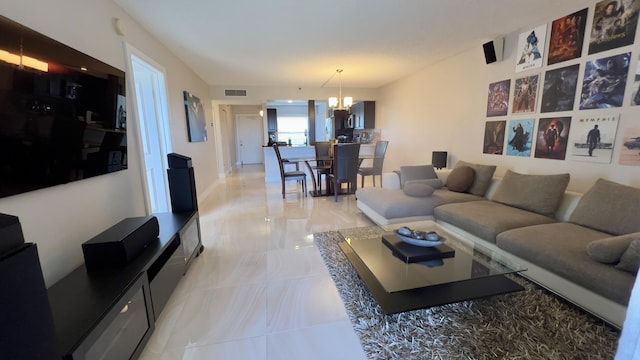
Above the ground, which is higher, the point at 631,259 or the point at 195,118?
the point at 195,118

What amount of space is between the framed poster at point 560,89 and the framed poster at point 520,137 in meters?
0.24

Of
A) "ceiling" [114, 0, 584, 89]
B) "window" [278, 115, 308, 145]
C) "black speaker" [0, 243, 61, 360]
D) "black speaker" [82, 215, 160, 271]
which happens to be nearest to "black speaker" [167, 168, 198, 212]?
"black speaker" [82, 215, 160, 271]

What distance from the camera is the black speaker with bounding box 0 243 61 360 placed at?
25.8 inches

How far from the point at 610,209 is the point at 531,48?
2080mm

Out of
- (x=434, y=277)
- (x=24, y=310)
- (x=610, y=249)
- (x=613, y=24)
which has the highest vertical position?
(x=613, y=24)

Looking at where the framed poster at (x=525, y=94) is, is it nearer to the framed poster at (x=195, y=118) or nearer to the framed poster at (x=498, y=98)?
the framed poster at (x=498, y=98)

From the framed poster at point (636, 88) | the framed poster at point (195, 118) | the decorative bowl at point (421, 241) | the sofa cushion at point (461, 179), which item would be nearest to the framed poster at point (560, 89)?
the framed poster at point (636, 88)

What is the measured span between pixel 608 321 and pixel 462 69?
363 cm

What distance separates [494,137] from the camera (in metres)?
3.53

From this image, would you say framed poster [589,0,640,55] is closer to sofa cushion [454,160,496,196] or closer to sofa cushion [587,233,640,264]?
sofa cushion [454,160,496,196]

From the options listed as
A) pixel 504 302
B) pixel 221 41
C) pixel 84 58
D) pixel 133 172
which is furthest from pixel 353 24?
pixel 504 302

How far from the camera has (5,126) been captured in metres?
1.20

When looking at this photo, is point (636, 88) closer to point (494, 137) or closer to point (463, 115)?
point (494, 137)

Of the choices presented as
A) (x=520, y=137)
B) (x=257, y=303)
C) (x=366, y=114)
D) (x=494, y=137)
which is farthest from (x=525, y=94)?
(x=366, y=114)
